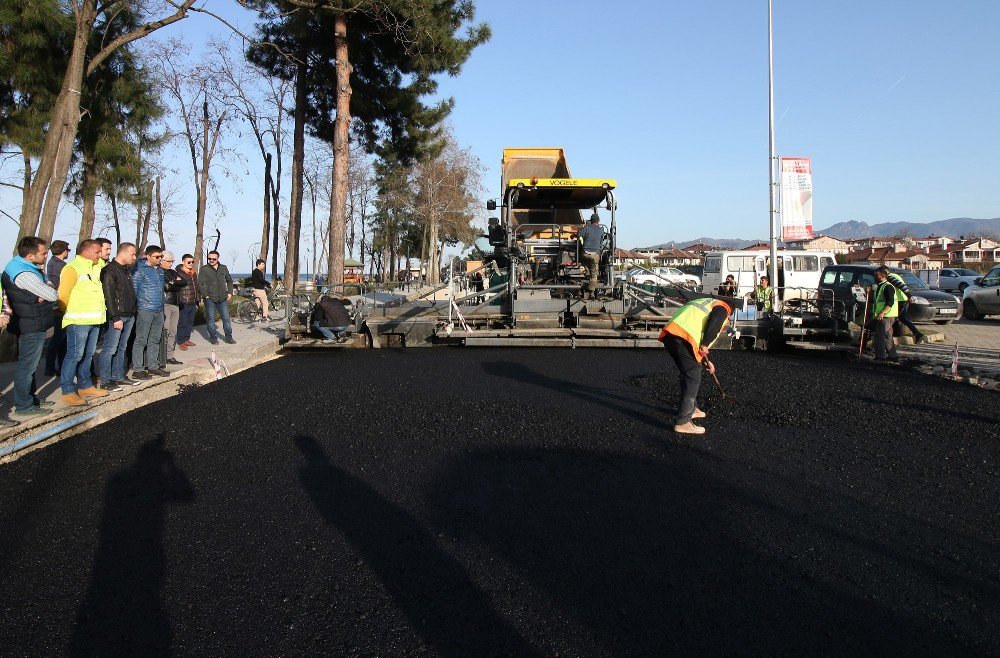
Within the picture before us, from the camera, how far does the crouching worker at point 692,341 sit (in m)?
→ 5.61

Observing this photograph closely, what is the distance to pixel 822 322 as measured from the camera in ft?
36.2

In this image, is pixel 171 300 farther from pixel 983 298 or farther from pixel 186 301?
pixel 983 298

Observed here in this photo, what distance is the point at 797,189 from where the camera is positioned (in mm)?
15578

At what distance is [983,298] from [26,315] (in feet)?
65.9

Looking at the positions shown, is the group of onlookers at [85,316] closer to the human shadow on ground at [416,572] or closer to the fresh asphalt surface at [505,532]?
the fresh asphalt surface at [505,532]

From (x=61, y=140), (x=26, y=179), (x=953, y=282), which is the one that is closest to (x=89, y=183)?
(x=26, y=179)

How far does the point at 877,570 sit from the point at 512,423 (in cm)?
321

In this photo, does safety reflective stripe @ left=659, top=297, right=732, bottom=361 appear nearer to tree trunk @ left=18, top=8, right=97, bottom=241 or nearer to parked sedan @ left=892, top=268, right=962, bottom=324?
tree trunk @ left=18, top=8, right=97, bottom=241

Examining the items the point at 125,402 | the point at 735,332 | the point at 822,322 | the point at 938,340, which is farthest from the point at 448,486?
the point at 938,340

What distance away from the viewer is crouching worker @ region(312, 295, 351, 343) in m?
10.7

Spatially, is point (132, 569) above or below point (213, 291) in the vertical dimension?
below

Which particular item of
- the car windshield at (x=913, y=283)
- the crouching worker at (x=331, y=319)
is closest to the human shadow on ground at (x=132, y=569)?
the crouching worker at (x=331, y=319)

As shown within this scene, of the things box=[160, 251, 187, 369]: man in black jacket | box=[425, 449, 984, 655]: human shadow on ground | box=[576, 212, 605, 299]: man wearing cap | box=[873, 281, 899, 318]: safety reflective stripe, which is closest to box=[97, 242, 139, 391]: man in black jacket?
box=[160, 251, 187, 369]: man in black jacket

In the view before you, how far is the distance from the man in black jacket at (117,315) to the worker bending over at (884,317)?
9.46 meters
